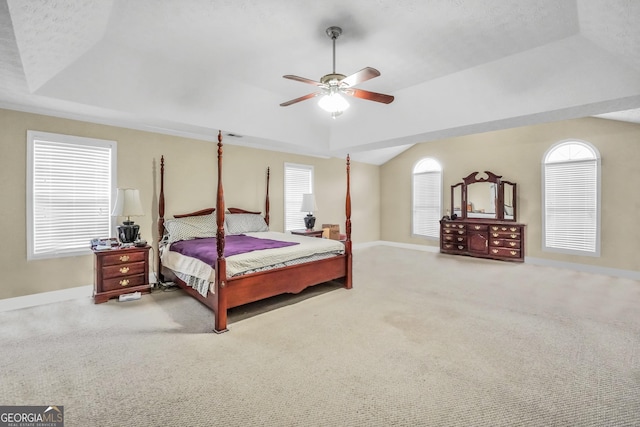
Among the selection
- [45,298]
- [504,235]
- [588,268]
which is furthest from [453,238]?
[45,298]

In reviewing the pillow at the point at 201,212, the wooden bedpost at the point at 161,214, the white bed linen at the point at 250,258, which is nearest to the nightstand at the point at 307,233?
the white bed linen at the point at 250,258

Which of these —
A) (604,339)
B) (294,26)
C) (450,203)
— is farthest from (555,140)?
(294,26)

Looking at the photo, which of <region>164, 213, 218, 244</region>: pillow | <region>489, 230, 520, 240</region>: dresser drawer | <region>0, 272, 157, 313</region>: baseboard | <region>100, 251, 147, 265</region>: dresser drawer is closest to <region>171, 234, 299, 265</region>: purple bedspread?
<region>164, 213, 218, 244</region>: pillow

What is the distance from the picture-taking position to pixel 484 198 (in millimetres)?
6648

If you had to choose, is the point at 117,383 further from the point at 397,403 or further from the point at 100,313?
the point at 397,403

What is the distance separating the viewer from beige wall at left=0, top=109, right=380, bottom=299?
3.51 meters

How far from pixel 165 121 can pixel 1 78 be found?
146 centimetres

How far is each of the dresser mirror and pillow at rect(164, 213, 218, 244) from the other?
18.1 ft

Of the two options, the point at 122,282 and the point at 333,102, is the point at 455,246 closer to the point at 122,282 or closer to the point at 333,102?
the point at 333,102

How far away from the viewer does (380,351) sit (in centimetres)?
252

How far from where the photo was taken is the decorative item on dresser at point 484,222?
614 centimetres

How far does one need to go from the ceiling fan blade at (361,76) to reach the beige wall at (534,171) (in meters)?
5.16

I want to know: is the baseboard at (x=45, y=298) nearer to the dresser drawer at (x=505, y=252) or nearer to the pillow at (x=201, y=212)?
the pillow at (x=201, y=212)

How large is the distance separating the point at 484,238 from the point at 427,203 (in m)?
1.72
